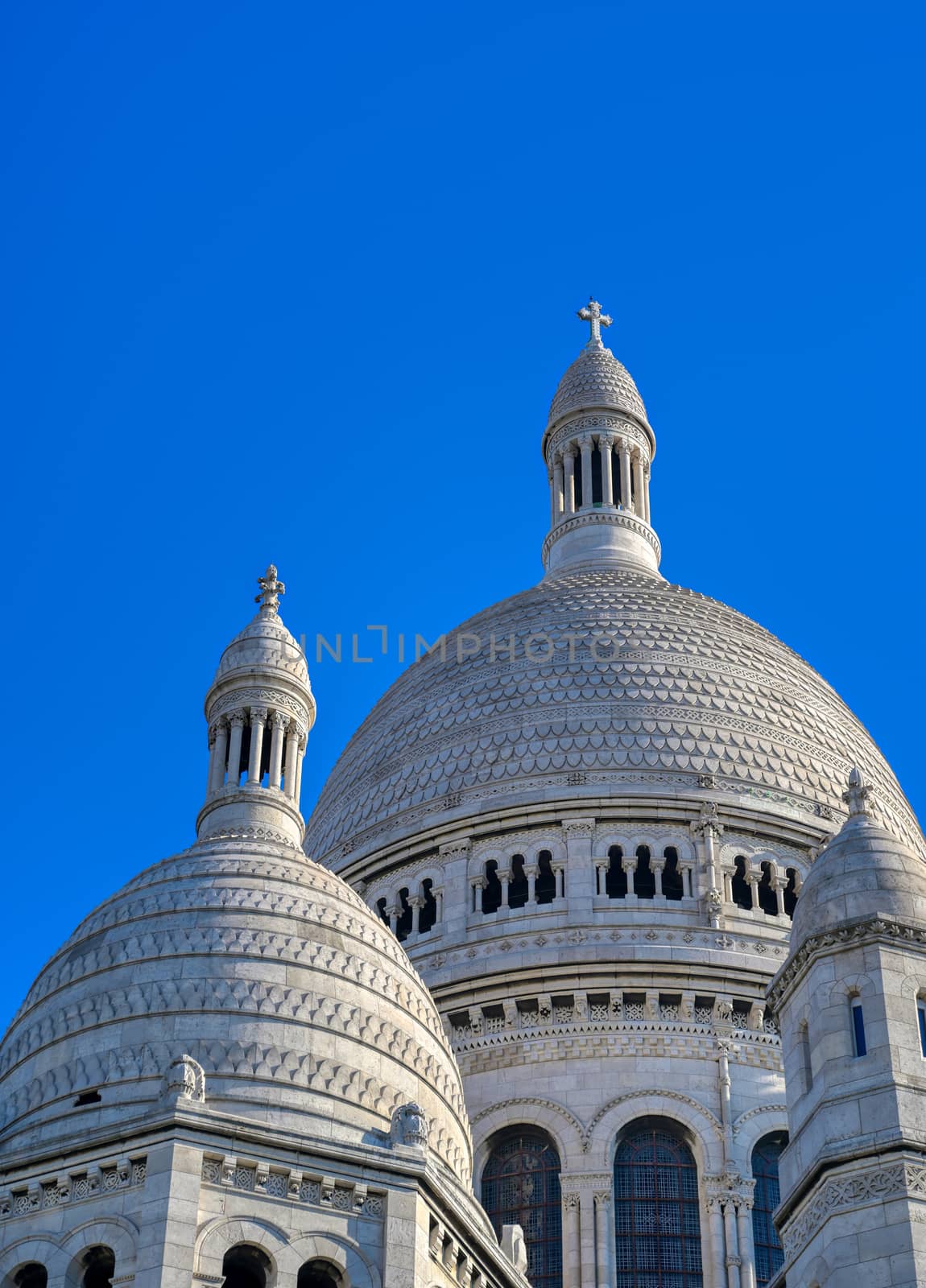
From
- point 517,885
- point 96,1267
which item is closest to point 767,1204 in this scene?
point 517,885

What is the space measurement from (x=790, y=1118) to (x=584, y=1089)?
13342 mm

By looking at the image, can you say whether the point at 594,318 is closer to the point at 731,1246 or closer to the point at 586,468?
the point at 586,468

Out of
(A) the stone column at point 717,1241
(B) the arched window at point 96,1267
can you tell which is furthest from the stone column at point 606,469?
(B) the arched window at point 96,1267

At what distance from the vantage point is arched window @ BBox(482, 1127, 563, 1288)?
1687 inches

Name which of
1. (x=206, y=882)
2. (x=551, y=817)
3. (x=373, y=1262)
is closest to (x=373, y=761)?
(x=551, y=817)

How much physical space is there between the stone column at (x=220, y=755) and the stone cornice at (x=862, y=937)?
40.1 feet

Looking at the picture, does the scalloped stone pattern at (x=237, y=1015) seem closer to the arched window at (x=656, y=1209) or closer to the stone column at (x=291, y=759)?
the stone column at (x=291, y=759)

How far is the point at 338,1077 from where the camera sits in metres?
33.6

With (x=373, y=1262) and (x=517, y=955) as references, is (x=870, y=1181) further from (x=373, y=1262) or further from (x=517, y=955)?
(x=517, y=955)

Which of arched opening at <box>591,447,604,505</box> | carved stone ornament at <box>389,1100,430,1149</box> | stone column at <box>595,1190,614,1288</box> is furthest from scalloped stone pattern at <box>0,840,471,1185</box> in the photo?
arched opening at <box>591,447,604,505</box>

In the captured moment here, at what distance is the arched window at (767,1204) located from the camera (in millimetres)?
42625

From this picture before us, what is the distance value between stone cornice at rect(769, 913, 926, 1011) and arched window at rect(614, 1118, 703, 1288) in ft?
42.0

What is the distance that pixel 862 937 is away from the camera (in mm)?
30766

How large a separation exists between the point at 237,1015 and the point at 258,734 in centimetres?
821
